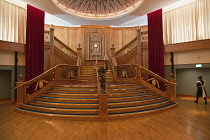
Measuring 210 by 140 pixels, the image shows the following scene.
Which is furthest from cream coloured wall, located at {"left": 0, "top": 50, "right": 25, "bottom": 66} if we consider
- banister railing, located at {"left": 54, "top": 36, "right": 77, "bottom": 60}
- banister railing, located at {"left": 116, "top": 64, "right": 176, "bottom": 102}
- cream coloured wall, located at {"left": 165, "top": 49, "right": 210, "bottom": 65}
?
cream coloured wall, located at {"left": 165, "top": 49, "right": 210, "bottom": 65}

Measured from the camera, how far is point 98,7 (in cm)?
945

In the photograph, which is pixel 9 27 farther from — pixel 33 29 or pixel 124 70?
pixel 124 70

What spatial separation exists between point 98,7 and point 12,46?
551 centimetres

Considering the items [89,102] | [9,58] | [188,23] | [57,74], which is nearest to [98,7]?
[57,74]

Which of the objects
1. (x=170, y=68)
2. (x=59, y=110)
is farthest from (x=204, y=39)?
(x=59, y=110)

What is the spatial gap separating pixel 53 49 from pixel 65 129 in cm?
661

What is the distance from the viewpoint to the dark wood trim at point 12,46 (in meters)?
7.48

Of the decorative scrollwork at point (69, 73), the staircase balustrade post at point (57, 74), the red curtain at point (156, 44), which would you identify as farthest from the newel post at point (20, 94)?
the red curtain at point (156, 44)

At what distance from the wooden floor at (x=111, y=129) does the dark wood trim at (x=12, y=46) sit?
4.15 meters

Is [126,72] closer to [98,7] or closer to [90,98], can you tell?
[90,98]

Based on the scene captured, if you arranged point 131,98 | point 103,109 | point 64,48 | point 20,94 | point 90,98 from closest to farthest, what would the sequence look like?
point 103,109 < point 90,98 < point 131,98 < point 20,94 < point 64,48

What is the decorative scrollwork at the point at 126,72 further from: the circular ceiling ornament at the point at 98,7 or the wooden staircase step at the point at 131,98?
the circular ceiling ornament at the point at 98,7

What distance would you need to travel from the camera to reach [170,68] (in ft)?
Answer: 31.2

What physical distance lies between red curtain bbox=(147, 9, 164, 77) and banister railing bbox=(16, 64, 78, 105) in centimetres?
490
